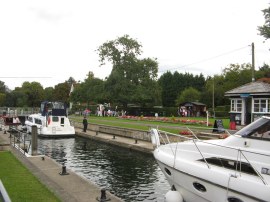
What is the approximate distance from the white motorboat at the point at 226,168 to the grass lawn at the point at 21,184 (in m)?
3.73

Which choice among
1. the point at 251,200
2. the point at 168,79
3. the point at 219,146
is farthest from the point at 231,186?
the point at 168,79

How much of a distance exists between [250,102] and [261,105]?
74.4 inches

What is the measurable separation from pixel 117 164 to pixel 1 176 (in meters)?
8.18

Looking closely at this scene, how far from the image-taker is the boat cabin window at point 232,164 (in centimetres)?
802

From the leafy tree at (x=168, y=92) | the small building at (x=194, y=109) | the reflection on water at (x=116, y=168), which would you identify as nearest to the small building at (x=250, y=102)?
the reflection on water at (x=116, y=168)

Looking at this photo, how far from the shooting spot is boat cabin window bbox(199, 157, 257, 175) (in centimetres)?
802

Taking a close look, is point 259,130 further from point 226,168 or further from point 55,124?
point 55,124

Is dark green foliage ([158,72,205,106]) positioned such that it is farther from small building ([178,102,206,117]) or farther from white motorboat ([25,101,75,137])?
white motorboat ([25,101,75,137])

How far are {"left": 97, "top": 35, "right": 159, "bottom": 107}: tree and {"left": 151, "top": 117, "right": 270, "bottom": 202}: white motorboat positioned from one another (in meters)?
45.9

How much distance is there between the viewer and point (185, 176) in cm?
921

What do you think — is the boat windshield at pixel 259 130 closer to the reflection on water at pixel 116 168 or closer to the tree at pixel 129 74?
the reflection on water at pixel 116 168

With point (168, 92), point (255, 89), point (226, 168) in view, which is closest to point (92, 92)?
point (255, 89)

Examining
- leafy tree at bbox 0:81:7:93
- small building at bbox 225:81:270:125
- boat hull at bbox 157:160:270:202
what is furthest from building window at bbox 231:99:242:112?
leafy tree at bbox 0:81:7:93

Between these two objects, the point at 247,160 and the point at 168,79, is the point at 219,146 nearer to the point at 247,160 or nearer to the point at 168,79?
the point at 247,160
